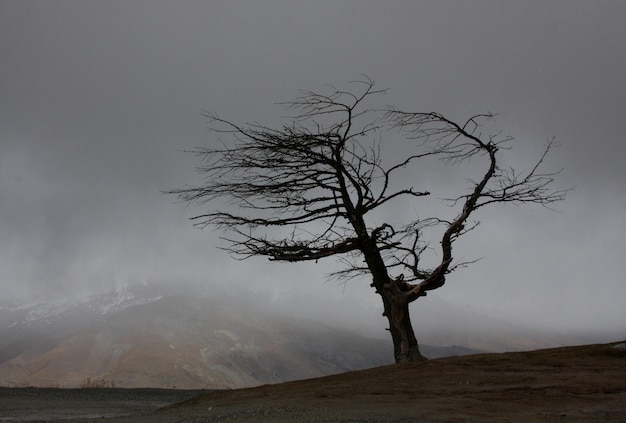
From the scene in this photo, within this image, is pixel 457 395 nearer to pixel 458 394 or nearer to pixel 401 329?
pixel 458 394

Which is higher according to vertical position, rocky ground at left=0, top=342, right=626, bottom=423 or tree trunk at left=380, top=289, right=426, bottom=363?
tree trunk at left=380, top=289, right=426, bottom=363

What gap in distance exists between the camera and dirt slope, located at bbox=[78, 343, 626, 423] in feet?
16.9

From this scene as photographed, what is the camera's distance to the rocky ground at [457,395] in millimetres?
5164

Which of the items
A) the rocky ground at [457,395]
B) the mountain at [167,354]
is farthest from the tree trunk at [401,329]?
the mountain at [167,354]

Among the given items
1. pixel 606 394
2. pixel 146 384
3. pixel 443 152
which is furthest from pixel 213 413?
pixel 146 384

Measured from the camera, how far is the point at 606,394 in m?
5.80

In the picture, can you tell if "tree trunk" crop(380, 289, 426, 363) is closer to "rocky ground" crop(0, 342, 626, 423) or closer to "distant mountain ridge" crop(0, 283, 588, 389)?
"rocky ground" crop(0, 342, 626, 423)

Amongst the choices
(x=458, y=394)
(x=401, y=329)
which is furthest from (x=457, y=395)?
(x=401, y=329)

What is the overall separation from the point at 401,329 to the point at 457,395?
4.35m

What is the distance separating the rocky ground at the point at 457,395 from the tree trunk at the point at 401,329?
1.70 metres

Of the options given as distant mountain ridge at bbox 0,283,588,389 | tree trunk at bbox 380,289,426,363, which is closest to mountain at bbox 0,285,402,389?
distant mountain ridge at bbox 0,283,588,389

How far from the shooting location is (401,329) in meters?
10.5

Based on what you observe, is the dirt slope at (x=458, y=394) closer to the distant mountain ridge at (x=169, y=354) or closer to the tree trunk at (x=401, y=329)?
the tree trunk at (x=401, y=329)

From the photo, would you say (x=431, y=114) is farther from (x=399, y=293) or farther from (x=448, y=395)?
(x=448, y=395)
